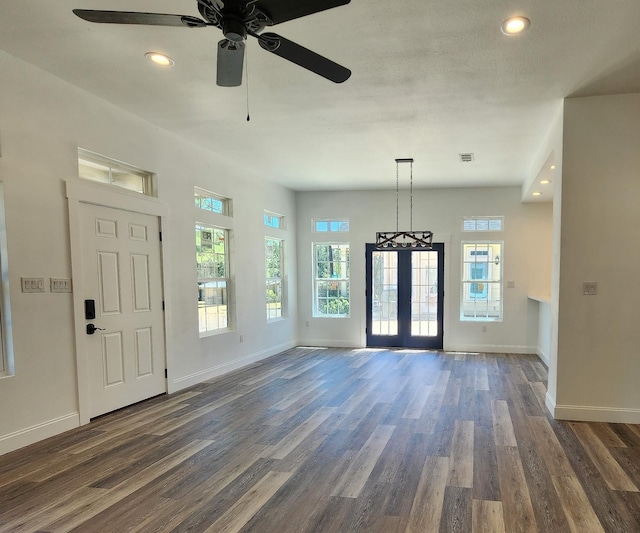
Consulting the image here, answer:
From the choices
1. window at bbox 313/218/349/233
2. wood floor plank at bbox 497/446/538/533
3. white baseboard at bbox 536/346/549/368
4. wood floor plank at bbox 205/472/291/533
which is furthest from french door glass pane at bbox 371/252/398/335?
wood floor plank at bbox 205/472/291/533

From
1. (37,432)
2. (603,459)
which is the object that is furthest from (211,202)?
(603,459)

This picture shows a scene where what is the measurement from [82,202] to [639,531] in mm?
4619

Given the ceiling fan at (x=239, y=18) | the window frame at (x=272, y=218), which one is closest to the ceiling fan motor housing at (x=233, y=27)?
the ceiling fan at (x=239, y=18)

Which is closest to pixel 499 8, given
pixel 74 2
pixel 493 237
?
pixel 74 2

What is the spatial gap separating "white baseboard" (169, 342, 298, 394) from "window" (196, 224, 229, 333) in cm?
54

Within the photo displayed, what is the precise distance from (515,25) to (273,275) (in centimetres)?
555

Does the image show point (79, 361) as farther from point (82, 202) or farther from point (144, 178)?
point (144, 178)

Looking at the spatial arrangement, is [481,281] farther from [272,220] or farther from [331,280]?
[272,220]

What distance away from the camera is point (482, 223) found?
7496 mm

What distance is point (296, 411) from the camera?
413cm

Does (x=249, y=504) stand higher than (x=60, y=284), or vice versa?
(x=60, y=284)

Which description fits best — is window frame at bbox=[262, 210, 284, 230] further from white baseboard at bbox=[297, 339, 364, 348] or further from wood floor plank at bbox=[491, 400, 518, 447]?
wood floor plank at bbox=[491, 400, 518, 447]

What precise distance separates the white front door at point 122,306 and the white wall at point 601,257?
4.17 metres

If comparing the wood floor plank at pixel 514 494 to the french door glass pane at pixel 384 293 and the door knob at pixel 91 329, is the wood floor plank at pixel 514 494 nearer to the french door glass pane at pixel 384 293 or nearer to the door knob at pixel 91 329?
the door knob at pixel 91 329
